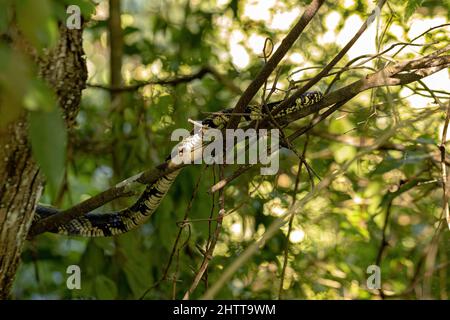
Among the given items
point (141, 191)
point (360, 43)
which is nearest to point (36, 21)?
point (141, 191)

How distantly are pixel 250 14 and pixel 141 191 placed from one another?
69.2 inches

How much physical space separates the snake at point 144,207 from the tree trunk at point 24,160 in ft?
0.76

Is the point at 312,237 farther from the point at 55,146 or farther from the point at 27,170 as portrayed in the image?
the point at 55,146

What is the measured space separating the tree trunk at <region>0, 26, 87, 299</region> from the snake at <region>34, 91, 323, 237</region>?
230 millimetres

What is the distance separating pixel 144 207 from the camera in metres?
2.76

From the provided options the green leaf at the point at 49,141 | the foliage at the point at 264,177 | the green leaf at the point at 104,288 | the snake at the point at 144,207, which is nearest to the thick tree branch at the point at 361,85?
the snake at the point at 144,207

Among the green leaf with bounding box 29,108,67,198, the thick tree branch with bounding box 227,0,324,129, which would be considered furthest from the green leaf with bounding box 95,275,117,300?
the green leaf with bounding box 29,108,67,198

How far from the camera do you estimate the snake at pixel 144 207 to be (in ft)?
8.04

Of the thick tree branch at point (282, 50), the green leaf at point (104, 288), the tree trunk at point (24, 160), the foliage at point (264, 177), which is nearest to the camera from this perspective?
the thick tree branch at point (282, 50)

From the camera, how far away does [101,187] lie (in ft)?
17.4

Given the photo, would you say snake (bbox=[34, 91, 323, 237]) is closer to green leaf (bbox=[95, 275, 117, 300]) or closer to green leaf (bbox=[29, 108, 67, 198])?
green leaf (bbox=[95, 275, 117, 300])

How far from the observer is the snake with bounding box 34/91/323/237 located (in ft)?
8.04

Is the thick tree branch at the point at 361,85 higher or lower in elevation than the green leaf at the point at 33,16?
higher

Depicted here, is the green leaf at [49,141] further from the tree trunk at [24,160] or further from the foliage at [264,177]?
the foliage at [264,177]
